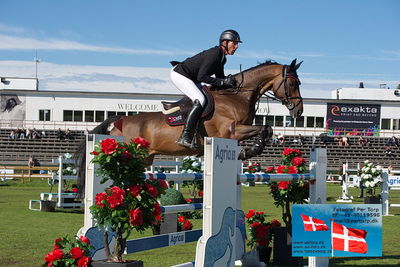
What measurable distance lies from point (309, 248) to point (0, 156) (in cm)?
3120

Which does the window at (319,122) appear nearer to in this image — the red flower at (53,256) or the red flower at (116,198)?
the red flower at (116,198)

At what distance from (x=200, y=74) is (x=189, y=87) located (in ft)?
0.68

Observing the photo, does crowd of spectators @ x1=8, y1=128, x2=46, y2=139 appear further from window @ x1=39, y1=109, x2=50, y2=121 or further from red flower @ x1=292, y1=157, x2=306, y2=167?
red flower @ x1=292, y1=157, x2=306, y2=167

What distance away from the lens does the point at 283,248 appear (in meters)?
7.09

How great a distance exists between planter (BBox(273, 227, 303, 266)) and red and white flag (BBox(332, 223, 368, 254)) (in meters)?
0.76

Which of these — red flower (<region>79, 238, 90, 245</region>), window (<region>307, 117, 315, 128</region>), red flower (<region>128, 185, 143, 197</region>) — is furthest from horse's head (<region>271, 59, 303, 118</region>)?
window (<region>307, 117, 315, 128</region>)

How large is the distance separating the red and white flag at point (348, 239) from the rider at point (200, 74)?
177 cm

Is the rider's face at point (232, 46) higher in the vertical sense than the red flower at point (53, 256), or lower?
higher

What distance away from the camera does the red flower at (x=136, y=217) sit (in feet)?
14.8

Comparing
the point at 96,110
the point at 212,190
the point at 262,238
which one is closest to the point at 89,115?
the point at 96,110

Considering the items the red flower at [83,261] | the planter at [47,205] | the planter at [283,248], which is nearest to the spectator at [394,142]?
the planter at [47,205]

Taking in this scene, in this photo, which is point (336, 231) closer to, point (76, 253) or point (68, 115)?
point (76, 253)

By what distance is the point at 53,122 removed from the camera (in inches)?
1721

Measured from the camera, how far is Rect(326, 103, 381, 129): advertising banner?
153ft
